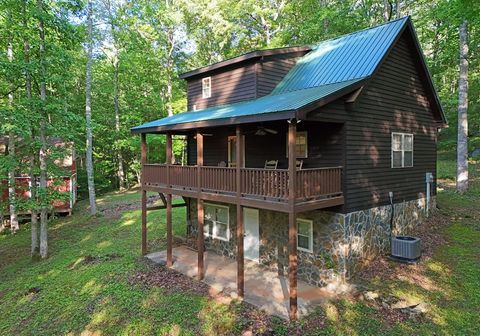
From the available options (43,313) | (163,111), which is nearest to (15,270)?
(43,313)

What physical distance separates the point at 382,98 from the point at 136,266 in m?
10.2

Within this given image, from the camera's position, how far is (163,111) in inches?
1151

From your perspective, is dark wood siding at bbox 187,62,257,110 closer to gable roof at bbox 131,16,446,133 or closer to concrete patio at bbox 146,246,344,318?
gable roof at bbox 131,16,446,133

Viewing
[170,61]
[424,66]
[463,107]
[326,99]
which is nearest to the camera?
[326,99]

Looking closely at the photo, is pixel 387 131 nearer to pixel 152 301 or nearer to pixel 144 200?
pixel 152 301

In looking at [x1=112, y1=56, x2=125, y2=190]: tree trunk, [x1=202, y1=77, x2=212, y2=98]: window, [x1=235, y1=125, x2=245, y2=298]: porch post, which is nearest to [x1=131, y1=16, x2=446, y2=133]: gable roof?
[x1=235, y1=125, x2=245, y2=298]: porch post

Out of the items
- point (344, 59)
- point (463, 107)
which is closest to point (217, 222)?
point (344, 59)

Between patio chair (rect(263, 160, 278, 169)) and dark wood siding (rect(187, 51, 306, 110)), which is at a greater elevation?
dark wood siding (rect(187, 51, 306, 110))

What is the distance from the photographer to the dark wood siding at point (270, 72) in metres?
12.1

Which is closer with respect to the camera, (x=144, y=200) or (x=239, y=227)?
(x=239, y=227)

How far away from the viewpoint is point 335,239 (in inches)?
363

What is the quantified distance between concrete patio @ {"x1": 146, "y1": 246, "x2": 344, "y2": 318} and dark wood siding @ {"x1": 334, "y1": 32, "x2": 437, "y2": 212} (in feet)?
8.73

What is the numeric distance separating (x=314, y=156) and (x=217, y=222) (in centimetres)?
538

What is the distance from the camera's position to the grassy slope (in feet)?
24.4
